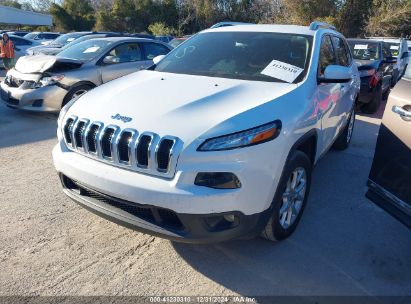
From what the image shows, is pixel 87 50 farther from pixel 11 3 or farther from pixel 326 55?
pixel 11 3

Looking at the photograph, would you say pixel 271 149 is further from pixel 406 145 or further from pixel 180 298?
pixel 180 298

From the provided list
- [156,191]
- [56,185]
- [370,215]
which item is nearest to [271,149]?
[156,191]

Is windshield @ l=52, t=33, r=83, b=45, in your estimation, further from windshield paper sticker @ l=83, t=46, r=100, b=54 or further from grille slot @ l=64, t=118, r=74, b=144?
grille slot @ l=64, t=118, r=74, b=144

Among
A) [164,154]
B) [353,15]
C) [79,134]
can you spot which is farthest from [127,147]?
[353,15]

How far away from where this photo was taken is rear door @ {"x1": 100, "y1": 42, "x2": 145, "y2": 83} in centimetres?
717

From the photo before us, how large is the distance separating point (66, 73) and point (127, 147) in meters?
4.78

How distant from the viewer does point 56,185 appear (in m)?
4.07

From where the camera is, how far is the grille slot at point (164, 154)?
2406 mm

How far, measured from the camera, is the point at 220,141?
94.6 inches

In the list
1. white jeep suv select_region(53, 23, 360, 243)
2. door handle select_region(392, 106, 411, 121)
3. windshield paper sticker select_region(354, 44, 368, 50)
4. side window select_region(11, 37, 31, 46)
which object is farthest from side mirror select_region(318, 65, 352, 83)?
side window select_region(11, 37, 31, 46)

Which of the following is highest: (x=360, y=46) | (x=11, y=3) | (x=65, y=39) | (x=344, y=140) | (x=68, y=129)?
(x=68, y=129)

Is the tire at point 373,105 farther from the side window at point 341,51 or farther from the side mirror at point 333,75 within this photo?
the side mirror at point 333,75

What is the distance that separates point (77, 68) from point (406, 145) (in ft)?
19.2

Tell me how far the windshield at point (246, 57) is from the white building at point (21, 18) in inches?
1855
